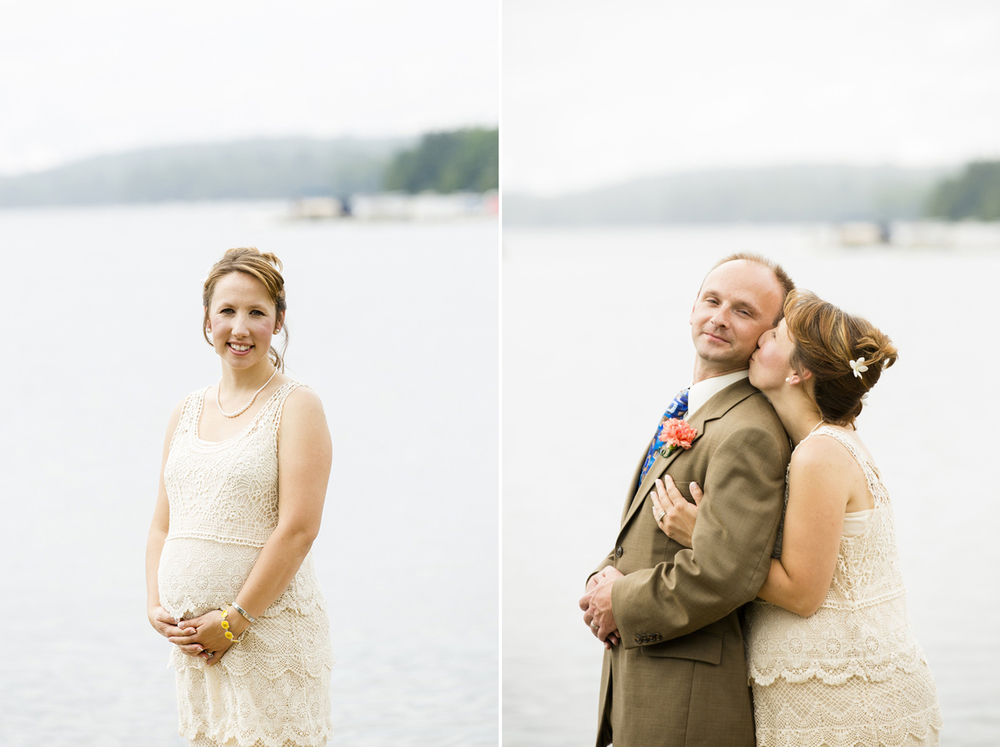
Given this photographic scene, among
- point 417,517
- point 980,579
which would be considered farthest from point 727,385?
point 417,517

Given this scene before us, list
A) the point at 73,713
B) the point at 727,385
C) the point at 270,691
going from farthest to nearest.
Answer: the point at 73,713
the point at 270,691
the point at 727,385

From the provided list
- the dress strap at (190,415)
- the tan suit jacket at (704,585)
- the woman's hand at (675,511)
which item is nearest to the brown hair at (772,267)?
the tan suit jacket at (704,585)

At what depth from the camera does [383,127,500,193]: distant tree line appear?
746 inches

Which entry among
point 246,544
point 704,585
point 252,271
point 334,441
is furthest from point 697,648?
point 334,441

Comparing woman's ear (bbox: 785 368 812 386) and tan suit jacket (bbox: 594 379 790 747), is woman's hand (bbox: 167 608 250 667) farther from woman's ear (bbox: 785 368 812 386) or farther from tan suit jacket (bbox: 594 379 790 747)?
woman's ear (bbox: 785 368 812 386)

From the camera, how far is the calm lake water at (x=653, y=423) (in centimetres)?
499

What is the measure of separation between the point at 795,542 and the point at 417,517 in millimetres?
6677

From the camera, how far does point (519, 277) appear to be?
24.6 m

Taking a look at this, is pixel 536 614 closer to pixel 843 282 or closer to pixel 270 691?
pixel 270 691

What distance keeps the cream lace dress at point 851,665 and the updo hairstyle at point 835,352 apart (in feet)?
0.21

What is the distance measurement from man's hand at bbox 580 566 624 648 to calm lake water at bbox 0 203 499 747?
2.72m

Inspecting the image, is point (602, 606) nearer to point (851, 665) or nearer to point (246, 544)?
point (851, 665)

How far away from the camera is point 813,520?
69.7 inches

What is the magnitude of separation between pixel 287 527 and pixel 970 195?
2087 centimetres
